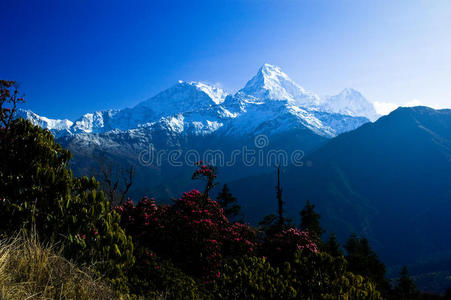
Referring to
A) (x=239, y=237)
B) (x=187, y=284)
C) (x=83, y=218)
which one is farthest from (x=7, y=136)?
(x=239, y=237)

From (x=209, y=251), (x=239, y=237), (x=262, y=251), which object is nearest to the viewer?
(x=209, y=251)

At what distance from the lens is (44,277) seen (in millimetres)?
4691

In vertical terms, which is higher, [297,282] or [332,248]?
[297,282]

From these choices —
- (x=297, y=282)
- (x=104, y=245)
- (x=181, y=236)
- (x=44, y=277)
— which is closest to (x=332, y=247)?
(x=181, y=236)

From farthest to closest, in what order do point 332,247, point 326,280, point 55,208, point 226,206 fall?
point 226,206 < point 332,247 < point 55,208 < point 326,280

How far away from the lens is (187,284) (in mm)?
7277

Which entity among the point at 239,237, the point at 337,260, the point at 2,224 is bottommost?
the point at 239,237

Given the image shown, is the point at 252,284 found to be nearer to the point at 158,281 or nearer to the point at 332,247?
the point at 158,281

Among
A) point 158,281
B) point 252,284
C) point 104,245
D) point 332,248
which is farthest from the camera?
point 332,248

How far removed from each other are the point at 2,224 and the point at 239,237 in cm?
1020

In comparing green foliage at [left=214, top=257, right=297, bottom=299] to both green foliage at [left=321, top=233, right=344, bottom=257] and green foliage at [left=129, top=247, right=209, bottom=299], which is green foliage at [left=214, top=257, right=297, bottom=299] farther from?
green foliage at [left=321, top=233, right=344, bottom=257]

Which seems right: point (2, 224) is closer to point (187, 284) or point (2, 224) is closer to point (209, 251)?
point (187, 284)

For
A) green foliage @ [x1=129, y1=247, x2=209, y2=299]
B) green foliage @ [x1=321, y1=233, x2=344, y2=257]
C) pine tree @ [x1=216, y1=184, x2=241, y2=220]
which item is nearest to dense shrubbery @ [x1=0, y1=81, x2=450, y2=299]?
green foliage @ [x1=129, y1=247, x2=209, y2=299]

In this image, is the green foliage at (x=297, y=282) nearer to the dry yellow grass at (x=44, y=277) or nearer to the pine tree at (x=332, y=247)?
the dry yellow grass at (x=44, y=277)
